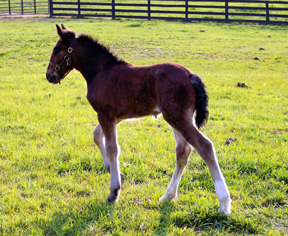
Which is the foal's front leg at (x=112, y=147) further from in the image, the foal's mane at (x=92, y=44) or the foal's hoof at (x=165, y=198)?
the foal's mane at (x=92, y=44)

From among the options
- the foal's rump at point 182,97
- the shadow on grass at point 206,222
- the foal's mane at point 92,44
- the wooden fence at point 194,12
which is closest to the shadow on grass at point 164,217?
the shadow on grass at point 206,222

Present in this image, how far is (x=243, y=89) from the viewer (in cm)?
994

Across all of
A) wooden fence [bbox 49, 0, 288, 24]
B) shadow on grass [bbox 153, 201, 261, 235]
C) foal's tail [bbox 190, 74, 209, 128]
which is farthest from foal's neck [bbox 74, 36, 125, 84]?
wooden fence [bbox 49, 0, 288, 24]

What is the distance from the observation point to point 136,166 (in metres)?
5.24

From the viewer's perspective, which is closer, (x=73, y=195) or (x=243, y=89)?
(x=73, y=195)

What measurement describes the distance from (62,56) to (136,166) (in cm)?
180

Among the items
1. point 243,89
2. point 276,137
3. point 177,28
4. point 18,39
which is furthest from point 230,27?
point 276,137

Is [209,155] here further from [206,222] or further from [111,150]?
[111,150]

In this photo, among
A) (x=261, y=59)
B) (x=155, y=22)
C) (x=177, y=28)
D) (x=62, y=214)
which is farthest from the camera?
(x=155, y=22)

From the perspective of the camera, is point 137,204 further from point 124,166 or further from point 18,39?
point 18,39

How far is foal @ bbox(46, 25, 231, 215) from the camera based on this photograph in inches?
154

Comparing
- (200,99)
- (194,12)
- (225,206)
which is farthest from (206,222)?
(194,12)

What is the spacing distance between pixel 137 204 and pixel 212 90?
20.3 ft

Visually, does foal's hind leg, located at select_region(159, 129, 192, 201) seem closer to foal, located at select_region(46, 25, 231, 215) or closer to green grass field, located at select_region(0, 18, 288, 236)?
foal, located at select_region(46, 25, 231, 215)
